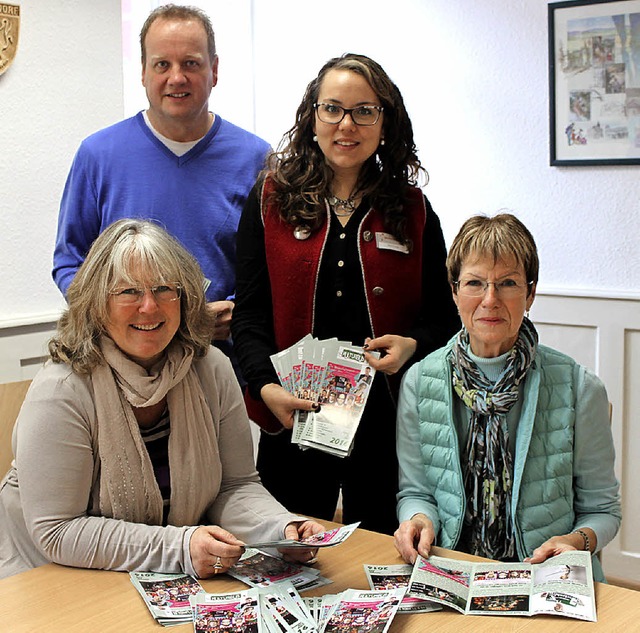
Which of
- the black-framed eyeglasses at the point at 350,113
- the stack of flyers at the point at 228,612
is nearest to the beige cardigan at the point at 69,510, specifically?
the stack of flyers at the point at 228,612

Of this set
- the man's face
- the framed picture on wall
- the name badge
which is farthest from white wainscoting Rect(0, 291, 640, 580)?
the man's face

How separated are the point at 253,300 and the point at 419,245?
1.56 feet

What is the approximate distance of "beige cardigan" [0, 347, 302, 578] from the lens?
1897 millimetres

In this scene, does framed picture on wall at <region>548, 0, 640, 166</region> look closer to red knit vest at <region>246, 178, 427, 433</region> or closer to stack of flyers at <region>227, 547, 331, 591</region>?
red knit vest at <region>246, 178, 427, 433</region>

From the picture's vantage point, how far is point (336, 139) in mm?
2309

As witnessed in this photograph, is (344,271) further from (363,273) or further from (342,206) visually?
(342,206)

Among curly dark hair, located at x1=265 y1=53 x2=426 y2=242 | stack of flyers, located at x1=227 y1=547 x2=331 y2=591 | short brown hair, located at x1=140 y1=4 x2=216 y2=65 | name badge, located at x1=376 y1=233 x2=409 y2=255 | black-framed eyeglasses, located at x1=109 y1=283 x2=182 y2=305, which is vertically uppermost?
short brown hair, located at x1=140 y1=4 x2=216 y2=65

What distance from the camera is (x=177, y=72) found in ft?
8.33

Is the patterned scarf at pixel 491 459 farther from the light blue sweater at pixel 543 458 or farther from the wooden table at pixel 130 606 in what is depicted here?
the wooden table at pixel 130 606

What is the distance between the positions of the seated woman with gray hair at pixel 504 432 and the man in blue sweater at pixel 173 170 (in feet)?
2.49

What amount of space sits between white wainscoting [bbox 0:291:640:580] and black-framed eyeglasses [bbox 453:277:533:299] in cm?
171

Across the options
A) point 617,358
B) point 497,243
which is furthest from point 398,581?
point 617,358

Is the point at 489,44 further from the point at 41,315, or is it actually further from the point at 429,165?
the point at 41,315

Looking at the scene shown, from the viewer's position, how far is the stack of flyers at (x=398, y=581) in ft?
5.65
